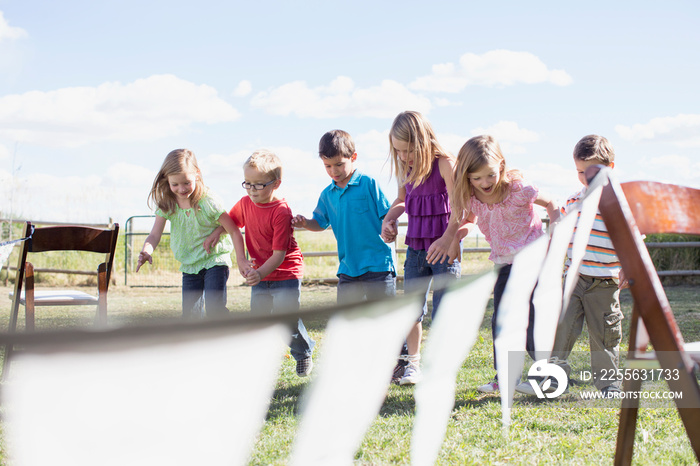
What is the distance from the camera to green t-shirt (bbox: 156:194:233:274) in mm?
3260

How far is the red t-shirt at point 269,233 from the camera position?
10.3 feet

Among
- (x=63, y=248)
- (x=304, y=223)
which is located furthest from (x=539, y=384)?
(x=63, y=248)

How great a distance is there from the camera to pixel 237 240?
3.19 metres

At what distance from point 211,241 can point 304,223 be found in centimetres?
55

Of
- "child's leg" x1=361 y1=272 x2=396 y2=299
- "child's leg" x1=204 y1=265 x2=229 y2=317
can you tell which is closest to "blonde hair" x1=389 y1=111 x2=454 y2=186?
"child's leg" x1=361 y1=272 x2=396 y2=299

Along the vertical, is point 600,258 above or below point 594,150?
below

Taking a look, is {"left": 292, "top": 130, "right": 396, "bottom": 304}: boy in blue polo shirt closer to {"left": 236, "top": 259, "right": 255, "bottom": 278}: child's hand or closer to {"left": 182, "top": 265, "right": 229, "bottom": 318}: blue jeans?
{"left": 236, "top": 259, "right": 255, "bottom": 278}: child's hand

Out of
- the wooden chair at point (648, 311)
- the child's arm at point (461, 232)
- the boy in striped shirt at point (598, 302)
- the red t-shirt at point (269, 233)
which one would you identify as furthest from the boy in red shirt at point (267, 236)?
the wooden chair at point (648, 311)

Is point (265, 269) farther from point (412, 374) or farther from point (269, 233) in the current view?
point (412, 374)

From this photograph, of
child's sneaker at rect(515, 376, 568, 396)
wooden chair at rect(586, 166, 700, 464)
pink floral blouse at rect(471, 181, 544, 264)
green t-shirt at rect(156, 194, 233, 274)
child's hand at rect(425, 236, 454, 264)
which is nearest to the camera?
wooden chair at rect(586, 166, 700, 464)

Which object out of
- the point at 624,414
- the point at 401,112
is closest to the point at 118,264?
the point at 401,112

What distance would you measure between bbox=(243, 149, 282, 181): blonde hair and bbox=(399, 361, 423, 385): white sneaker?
1258mm

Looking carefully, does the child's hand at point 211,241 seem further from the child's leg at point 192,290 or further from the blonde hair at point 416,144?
the blonde hair at point 416,144

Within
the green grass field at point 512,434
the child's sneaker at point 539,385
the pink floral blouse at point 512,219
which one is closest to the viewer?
the green grass field at point 512,434
